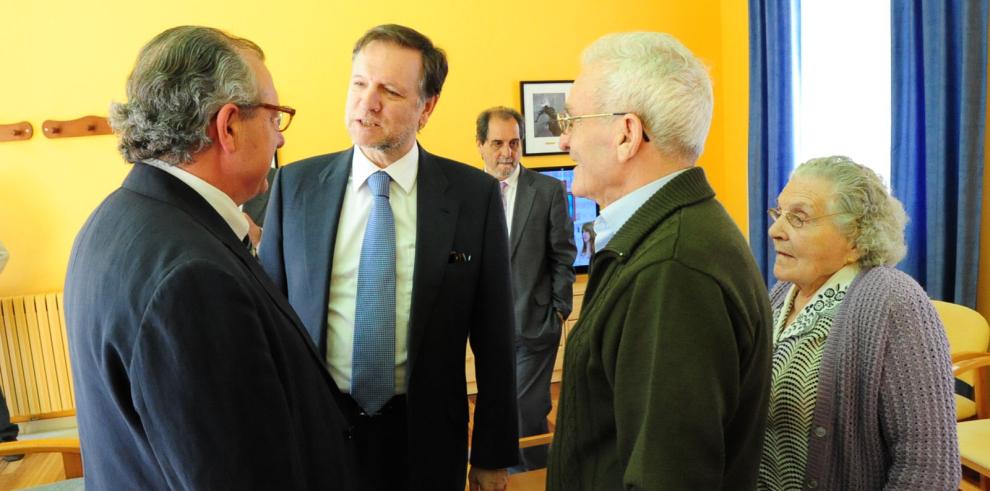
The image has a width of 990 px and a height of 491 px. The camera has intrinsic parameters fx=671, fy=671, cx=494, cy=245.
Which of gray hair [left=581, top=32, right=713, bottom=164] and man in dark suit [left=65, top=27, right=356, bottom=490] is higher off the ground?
gray hair [left=581, top=32, right=713, bottom=164]

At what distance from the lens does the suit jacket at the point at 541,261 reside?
10.6 feet

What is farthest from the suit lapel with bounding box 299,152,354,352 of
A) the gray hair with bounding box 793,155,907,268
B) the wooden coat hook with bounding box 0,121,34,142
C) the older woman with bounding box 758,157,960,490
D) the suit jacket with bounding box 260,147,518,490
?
the wooden coat hook with bounding box 0,121,34,142

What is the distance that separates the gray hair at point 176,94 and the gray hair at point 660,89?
1.97ft

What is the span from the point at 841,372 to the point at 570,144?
0.76 m

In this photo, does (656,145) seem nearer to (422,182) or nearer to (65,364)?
(422,182)

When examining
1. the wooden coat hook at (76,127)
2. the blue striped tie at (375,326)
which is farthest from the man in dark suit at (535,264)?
the wooden coat hook at (76,127)

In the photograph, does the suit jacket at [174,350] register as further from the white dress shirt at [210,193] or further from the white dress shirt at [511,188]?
the white dress shirt at [511,188]

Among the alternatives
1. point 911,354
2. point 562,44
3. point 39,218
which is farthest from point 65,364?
point 911,354

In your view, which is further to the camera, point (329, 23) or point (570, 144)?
point (329, 23)

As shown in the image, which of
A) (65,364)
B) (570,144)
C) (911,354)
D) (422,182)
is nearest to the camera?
(570,144)

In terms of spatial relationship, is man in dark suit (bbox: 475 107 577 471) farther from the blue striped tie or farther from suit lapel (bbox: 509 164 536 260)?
the blue striped tie

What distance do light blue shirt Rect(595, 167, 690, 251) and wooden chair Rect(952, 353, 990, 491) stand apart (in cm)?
170

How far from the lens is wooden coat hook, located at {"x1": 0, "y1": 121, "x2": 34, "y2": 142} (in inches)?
157

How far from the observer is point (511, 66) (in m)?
4.46
